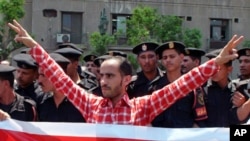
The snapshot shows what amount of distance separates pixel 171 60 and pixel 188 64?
3.78 feet

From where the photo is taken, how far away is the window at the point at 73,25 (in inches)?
1171

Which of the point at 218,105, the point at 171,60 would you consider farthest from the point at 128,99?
the point at 218,105

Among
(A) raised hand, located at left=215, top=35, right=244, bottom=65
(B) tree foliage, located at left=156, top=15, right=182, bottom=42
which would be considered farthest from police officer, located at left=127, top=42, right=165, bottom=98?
(B) tree foliage, located at left=156, top=15, right=182, bottom=42

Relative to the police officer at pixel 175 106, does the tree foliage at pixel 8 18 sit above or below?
above

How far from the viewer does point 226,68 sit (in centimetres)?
460

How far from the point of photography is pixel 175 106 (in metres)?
4.21

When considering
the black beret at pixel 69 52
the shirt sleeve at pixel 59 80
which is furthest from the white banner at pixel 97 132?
the black beret at pixel 69 52

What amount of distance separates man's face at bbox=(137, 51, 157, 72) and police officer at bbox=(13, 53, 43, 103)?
3.22 feet

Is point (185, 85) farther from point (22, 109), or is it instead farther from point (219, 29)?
point (219, 29)

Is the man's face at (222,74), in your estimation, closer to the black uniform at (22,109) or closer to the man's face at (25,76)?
the black uniform at (22,109)

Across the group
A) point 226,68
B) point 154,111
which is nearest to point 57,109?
point 154,111

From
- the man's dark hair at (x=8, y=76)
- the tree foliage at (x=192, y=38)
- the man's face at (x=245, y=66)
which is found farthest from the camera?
the tree foliage at (x=192, y=38)

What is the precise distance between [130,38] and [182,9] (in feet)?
15.8

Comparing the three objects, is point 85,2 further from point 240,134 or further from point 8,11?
point 240,134
